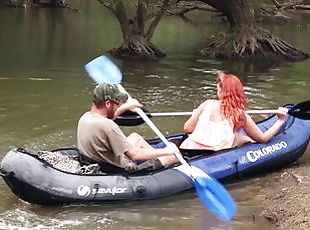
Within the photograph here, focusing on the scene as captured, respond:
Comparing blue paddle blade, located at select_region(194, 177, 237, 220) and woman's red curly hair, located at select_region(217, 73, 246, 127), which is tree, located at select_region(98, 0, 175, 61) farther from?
blue paddle blade, located at select_region(194, 177, 237, 220)

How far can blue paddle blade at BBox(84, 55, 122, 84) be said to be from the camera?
7.34 m

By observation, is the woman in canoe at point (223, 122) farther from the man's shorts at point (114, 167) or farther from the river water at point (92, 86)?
the man's shorts at point (114, 167)

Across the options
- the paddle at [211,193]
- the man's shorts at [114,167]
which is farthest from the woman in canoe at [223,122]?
the man's shorts at [114,167]

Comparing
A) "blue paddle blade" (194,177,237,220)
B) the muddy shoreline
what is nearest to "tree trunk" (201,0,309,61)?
the muddy shoreline

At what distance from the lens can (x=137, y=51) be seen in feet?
49.4

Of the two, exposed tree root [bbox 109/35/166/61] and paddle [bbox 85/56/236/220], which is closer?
paddle [bbox 85/56/236/220]

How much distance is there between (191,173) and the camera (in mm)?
5508

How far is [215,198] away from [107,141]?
1048mm

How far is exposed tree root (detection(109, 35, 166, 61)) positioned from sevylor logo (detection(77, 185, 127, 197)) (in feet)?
31.8

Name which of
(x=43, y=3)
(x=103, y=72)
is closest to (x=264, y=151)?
(x=103, y=72)

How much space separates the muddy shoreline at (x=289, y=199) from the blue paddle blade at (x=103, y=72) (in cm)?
219

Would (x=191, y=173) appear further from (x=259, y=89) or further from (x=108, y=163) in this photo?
(x=259, y=89)

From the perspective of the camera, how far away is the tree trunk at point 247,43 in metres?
16.8

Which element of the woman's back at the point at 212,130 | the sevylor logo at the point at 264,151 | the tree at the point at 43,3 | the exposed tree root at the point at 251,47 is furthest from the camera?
the tree at the point at 43,3
